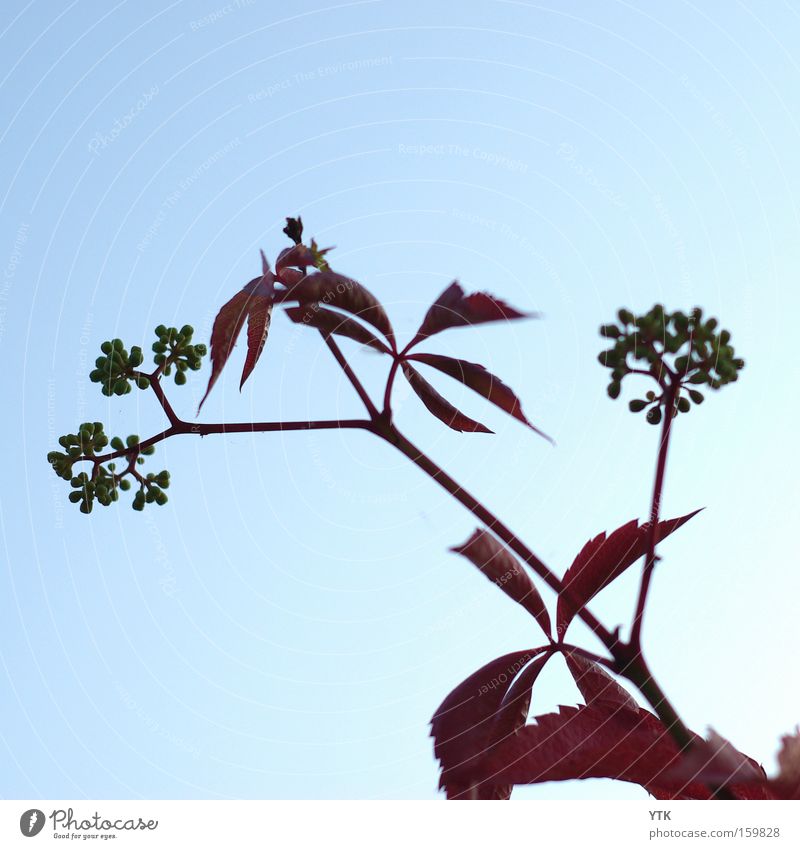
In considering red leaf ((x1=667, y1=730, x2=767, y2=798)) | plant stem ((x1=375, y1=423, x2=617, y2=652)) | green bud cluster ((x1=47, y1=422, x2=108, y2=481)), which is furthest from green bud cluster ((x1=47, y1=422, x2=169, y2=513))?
red leaf ((x1=667, y1=730, x2=767, y2=798))

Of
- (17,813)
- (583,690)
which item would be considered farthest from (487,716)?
(17,813)

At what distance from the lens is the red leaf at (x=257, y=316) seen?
56.7 inches

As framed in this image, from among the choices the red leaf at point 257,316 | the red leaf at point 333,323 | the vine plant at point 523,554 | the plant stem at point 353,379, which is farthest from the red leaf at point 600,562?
the red leaf at point 257,316

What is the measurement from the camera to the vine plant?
1248 millimetres

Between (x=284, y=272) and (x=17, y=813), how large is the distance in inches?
44.1

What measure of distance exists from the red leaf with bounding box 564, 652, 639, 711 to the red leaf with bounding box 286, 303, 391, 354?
68 centimetres

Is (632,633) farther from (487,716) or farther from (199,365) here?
(199,365)

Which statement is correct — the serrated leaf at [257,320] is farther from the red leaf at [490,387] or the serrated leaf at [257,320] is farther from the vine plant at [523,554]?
the red leaf at [490,387]

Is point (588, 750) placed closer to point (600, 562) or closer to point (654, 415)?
point (600, 562)

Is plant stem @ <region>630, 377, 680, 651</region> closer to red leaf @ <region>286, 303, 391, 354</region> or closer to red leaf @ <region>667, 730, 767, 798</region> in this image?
red leaf @ <region>667, 730, 767, 798</region>

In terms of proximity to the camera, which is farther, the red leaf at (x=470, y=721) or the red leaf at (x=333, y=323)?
the red leaf at (x=333, y=323)

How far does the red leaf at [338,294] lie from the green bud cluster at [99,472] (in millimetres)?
424

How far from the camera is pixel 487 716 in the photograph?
1.34m

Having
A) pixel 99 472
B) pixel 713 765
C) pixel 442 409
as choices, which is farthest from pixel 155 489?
pixel 713 765
